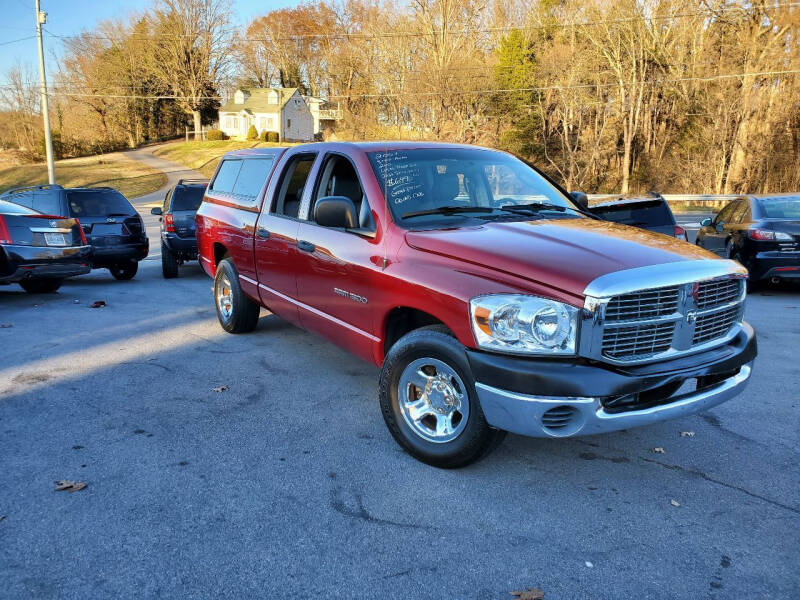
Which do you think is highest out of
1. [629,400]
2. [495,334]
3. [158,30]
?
[158,30]

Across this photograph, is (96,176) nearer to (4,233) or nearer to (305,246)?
(4,233)

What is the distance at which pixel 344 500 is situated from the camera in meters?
3.40

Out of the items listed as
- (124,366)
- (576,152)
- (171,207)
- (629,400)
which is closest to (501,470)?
(629,400)

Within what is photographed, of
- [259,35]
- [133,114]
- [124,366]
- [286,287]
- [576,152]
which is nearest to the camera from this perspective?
[286,287]

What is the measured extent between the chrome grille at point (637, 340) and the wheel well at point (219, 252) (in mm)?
5013

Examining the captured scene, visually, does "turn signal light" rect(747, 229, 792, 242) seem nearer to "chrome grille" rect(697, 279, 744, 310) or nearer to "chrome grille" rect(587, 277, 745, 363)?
"chrome grille" rect(697, 279, 744, 310)

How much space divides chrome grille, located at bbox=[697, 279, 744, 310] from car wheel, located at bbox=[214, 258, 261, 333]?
4559 millimetres

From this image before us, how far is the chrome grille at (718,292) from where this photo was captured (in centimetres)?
347

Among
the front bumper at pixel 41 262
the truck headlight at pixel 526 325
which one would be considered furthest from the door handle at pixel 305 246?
the front bumper at pixel 41 262

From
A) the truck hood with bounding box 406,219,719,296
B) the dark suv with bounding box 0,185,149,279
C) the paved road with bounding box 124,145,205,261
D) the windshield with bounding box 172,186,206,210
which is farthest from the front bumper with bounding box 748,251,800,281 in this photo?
the paved road with bounding box 124,145,205,261

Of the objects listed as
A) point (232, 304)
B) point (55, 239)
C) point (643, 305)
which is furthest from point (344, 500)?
point (55, 239)

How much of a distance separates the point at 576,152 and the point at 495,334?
3990cm

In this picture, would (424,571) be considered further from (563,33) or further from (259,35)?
(259,35)

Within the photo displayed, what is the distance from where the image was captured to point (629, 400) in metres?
3.27
